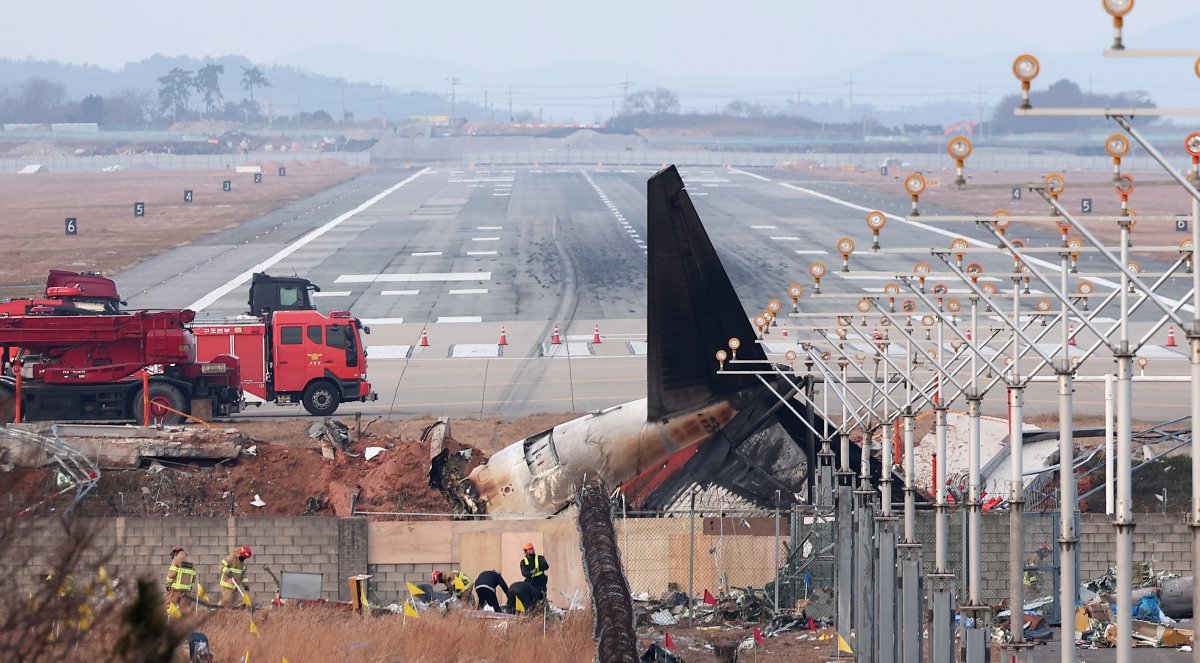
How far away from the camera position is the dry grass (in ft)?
83.2

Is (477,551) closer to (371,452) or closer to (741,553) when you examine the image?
(741,553)

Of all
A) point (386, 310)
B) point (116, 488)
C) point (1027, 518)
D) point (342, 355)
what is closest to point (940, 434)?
point (1027, 518)

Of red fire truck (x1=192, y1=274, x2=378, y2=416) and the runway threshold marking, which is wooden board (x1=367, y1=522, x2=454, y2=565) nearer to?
red fire truck (x1=192, y1=274, x2=378, y2=416)

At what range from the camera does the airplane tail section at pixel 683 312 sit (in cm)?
3256

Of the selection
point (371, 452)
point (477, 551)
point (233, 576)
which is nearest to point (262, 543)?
point (233, 576)

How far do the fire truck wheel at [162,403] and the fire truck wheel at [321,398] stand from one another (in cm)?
481

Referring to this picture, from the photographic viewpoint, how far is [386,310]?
80688 millimetres

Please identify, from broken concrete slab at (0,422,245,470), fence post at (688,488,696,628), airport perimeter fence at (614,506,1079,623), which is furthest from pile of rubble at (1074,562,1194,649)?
broken concrete slab at (0,422,245,470)

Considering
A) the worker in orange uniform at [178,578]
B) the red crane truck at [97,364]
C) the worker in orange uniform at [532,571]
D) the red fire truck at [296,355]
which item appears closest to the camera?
the worker in orange uniform at [178,578]

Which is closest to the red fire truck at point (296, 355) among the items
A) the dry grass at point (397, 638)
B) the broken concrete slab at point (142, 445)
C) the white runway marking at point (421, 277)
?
Result: the broken concrete slab at point (142, 445)

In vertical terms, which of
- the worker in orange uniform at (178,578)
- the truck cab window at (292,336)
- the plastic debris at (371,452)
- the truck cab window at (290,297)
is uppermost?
the truck cab window at (290,297)

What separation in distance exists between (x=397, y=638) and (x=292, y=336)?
94.6 ft

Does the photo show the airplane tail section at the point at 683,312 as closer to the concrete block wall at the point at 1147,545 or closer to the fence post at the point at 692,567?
the fence post at the point at 692,567

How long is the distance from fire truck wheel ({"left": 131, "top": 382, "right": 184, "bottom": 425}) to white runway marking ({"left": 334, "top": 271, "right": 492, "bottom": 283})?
39.2 meters
